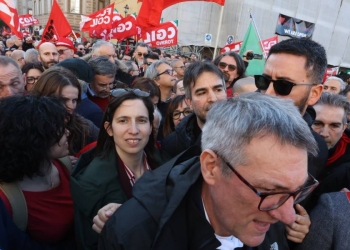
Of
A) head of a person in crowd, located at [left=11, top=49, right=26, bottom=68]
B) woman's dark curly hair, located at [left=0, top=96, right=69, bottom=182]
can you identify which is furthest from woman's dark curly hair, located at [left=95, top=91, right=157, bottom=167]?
head of a person in crowd, located at [left=11, top=49, right=26, bottom=68]

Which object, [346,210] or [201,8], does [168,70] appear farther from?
[201,8]

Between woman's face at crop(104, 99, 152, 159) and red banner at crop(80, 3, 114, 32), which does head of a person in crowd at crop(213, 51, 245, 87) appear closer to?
woman's face at crop(104, 99, 152, 159)

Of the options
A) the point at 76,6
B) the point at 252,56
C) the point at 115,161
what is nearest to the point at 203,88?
the point at 115,161

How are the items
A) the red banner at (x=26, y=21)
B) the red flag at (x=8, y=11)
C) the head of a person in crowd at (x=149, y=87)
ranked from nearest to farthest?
the head of a person in crowd at (x=149, y=87)
the red flag at (x=8, y=11)
the red banner at (x=26, y=21)

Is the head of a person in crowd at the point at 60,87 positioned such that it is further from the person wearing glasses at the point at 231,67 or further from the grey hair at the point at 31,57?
the grey hair at the point at 31,57

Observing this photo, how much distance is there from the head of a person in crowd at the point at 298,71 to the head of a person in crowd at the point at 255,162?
0.67 m

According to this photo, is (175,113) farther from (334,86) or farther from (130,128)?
(334,86)

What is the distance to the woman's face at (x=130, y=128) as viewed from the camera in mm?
1897

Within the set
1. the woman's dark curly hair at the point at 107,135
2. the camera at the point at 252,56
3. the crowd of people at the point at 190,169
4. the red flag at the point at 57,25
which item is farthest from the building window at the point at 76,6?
the woman's dark curly hair at the point at 107,135

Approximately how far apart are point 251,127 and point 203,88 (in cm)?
137

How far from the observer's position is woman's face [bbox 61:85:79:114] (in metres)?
2.50

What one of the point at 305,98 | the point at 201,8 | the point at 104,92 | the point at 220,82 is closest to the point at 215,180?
the point at 305,98

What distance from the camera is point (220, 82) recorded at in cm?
239

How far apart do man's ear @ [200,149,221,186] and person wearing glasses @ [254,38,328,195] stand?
89 cm
